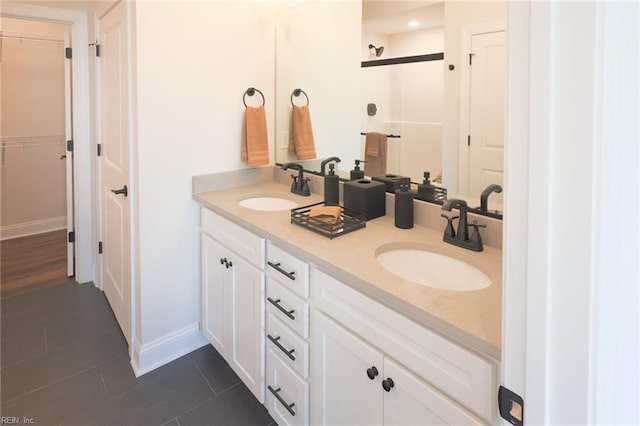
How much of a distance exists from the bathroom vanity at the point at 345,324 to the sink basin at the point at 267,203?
51 mm

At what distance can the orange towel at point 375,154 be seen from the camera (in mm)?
1886

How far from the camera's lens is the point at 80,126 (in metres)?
2.91

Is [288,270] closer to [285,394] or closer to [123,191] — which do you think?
[285,394]

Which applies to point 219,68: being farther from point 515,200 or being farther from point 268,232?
point 515,200

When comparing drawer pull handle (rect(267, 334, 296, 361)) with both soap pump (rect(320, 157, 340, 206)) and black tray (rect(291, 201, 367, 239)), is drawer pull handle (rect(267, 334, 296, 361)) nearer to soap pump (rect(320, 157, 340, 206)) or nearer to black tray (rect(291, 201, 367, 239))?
black tray (rect(291, 201, 367, 239))

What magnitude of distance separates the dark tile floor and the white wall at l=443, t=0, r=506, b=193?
1350 mm

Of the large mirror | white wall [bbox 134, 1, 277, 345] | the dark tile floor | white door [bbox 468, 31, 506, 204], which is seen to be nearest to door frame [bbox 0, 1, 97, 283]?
the dark tile floor

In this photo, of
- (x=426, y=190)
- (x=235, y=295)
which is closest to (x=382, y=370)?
(x=426, y=190)

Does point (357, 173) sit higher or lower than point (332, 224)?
higher

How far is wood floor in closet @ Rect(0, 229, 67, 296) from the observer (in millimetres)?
3145

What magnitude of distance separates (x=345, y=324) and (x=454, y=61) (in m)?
1.05

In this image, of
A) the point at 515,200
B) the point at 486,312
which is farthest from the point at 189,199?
the point at 515,200

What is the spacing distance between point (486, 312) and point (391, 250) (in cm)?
53

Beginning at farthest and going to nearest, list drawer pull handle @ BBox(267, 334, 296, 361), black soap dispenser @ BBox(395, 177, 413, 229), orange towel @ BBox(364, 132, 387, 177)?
orange towel @ BBox(364, 132, 387, 177), black soap dispenser @ BBox(395, 177, 413, 229), drawer pull handle @ BBox(267, 334, 296, 361)
